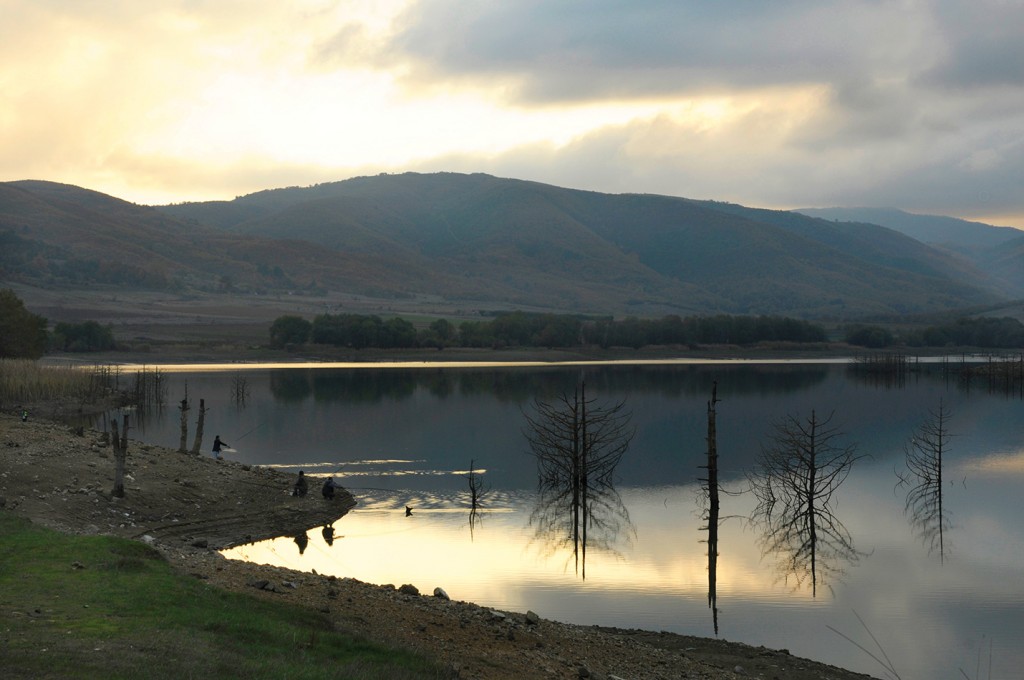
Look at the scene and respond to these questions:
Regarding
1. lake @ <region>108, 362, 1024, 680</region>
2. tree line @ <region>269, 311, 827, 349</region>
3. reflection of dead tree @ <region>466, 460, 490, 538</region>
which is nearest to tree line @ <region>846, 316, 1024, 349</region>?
tree line @ <region>269, 311, 827, 349</region>

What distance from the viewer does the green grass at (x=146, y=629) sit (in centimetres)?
1192

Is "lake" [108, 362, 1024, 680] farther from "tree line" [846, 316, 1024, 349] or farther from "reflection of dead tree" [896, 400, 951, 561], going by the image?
"tree line" [846, 316, 1024, 349]

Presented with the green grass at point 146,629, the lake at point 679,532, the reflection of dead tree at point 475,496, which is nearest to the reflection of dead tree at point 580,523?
the lake at point 679,532

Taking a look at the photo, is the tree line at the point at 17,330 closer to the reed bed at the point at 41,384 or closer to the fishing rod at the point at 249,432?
the reed bed at the point at 41,384

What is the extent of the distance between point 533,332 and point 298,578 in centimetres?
13045

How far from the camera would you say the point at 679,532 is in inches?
1289

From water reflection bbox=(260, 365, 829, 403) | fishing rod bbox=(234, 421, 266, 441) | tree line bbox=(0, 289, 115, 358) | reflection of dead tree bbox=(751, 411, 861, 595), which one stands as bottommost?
reflection of dead tree bbox=(751, 411, 861, 595)

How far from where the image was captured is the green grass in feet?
39.1

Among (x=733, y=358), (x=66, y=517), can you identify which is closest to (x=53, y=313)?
(x=733, y=358)

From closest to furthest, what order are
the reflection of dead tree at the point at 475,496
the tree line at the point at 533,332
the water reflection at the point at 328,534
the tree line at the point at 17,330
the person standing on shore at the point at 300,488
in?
the water reflection at the point at 328,534, the reflection of dead tree at the point at 475,496, the person standing on shore at the point at 300,488, the tree line at the point at 17,330, the tree line at the point at 533,332

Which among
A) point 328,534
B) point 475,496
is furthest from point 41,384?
point 328,534

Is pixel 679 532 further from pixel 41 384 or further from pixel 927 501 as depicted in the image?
pixel 41 384

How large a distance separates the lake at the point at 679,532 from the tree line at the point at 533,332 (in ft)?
214

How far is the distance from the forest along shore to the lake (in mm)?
1613
